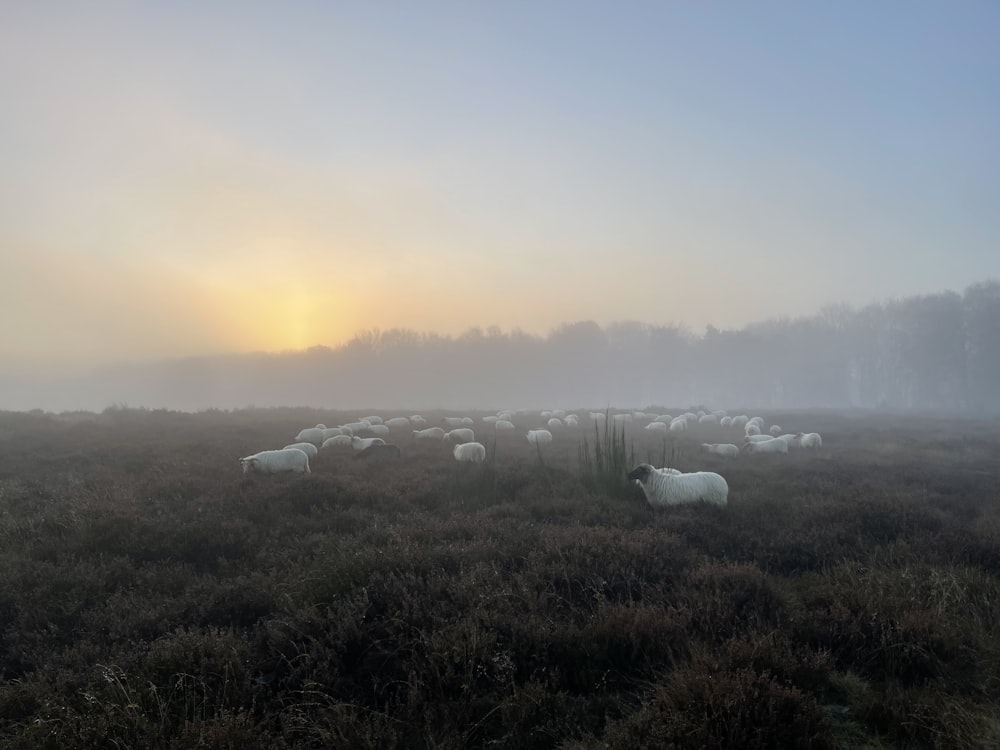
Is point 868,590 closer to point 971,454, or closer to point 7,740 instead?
point 7,740

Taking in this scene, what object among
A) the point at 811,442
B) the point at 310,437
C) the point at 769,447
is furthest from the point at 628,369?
the point at 310,437

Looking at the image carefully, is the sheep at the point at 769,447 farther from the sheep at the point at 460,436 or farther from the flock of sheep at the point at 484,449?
the sheep at the point at 460,436

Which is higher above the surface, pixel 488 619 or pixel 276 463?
pixel 276 463

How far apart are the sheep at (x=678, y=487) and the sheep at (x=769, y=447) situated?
10.4 meters

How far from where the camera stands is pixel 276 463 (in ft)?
42.6

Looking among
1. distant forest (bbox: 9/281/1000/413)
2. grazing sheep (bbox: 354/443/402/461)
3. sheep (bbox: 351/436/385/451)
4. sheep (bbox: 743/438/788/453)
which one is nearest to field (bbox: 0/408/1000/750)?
grazing sheep (bbox: 354/443/402/461)

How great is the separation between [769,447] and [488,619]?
1836cm

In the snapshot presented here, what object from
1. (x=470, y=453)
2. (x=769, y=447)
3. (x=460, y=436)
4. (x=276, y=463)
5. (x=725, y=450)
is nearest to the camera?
(x=276, y=463)

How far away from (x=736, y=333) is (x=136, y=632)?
85.8 meters

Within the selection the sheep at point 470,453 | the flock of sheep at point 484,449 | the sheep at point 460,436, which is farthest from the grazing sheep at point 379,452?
the sheep at point 460,436

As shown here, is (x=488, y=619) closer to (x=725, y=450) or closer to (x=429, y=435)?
(x=725, y=450)

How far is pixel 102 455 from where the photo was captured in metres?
14.1

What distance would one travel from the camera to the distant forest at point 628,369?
239 ft

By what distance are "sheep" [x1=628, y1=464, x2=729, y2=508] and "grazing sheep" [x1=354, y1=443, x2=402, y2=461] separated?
26.1ft
